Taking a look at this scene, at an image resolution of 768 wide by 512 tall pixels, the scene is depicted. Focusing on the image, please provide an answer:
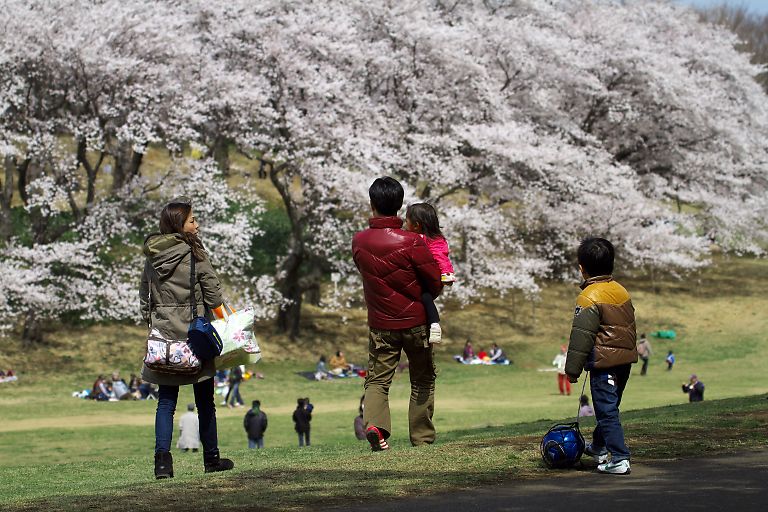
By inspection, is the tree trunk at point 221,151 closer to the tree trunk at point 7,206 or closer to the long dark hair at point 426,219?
the tree trunk at point 7,206

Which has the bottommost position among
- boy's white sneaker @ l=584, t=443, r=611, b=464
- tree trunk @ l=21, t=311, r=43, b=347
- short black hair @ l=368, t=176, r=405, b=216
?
boy's white sneaker @ l=584, t=443, r=611, b=464

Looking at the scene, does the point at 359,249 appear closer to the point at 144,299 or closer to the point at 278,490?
the point at 144,299

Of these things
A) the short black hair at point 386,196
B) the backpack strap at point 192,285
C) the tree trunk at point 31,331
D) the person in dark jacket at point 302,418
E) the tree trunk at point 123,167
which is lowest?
the person in dark jacket at point 302,418

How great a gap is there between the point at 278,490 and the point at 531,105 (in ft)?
113

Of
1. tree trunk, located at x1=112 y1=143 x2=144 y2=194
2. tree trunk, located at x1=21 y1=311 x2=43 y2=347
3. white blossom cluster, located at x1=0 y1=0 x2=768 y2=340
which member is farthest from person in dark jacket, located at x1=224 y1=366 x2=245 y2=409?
tree trunk, located at x1=112 y1=143 x2=144 y2=194

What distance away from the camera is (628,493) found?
636 cm

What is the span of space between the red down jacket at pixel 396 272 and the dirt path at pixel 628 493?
6.30 feet

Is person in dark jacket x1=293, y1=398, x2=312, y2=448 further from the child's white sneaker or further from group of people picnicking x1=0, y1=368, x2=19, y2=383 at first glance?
group of people picnicking x1=0, y1=368, x2=19, y2=383

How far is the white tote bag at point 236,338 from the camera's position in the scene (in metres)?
8.25

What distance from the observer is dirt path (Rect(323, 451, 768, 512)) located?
6012 millimetres

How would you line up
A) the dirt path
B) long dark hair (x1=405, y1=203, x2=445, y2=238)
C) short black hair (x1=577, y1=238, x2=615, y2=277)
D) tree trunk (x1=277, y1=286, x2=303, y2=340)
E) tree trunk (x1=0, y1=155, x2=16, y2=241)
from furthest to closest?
tree trunk (x1=277, y1=286, x2=303, y2=340) < tree trunk (x1=0, y1=155, x2=16, y2=241) < long dark hair (x1=405, y1=203, x2=445, y2=238) < short black hair (x1=577, y1=238, x2=615, y2=277) < the dirt path

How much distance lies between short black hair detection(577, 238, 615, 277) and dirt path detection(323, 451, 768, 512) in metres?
1.28

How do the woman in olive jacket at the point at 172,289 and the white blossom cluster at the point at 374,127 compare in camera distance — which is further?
the white blossom cluster at the point at 374,127

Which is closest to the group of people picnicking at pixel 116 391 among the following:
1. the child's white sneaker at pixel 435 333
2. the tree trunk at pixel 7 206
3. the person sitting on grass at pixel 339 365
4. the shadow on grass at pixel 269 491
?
the tree trunk at pixel 7 206
